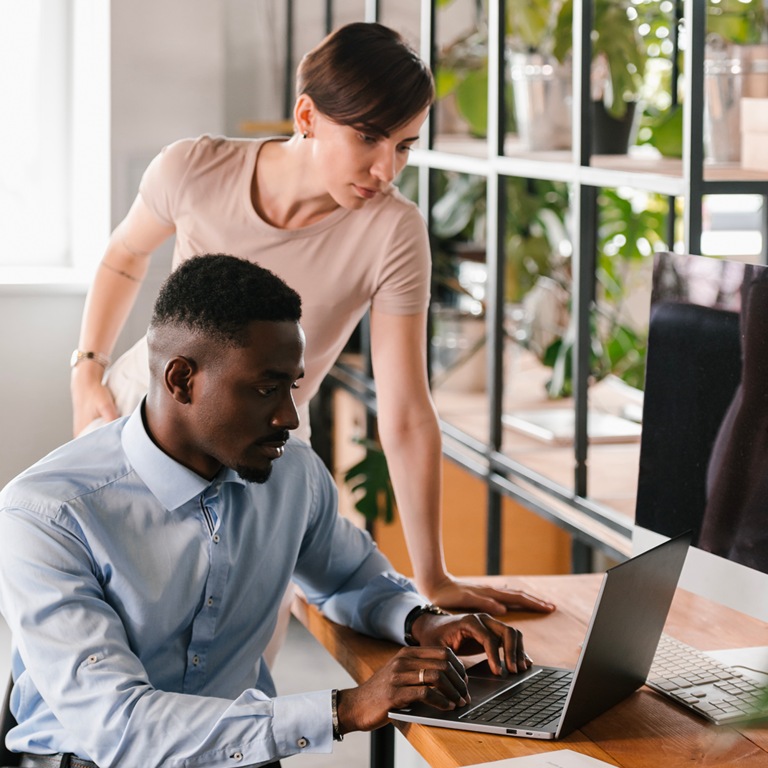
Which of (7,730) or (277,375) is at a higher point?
(277,375)

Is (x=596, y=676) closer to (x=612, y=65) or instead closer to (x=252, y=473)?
(x=252, y=473)

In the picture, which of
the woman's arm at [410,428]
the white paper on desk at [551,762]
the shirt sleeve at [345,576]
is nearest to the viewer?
the white paper on desk at [551,762]

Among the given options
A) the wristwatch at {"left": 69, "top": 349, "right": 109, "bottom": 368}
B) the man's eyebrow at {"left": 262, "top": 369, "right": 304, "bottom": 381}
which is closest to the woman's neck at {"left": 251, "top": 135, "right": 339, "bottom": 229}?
the wristwatch at {"left": 69, "top": 349, "right": 109, "bottom": 368}

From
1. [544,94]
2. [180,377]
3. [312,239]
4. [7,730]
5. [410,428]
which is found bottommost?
[7,730]

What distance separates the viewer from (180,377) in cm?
133

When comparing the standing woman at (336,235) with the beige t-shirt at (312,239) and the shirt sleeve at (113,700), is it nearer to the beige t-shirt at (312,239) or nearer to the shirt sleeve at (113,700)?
the beige t-shirt at (312,239)

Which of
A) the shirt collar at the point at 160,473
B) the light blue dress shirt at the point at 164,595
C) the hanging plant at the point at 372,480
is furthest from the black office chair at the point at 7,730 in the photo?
the hanging plant at the point at 372,480

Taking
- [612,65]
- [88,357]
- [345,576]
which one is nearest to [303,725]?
[345,576]

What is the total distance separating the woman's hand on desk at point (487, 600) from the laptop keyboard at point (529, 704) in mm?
249

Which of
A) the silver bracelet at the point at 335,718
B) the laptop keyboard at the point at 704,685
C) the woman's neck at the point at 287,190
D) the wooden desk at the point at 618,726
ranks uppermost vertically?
the woman's neck at the point at 287,190

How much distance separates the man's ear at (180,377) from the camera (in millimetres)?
1324

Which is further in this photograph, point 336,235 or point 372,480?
point 372,480

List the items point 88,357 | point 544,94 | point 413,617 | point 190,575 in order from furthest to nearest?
point 544,94 → point 88,357 → point 413,617 → point 190,575

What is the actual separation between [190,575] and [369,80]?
70 cm
